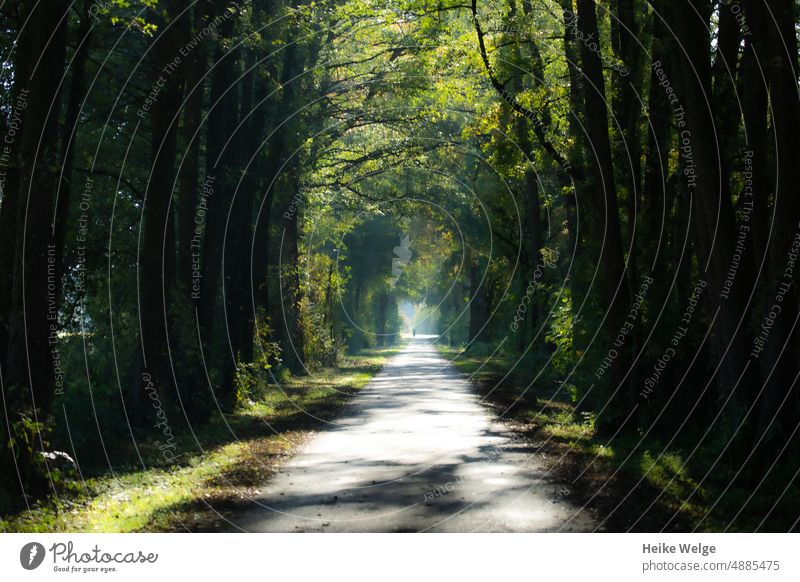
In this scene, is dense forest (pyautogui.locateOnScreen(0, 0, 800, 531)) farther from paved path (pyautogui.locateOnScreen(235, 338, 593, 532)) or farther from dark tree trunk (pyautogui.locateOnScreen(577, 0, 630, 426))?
paved path (pyautogui.locateOnScreen(235, 338, 593, 532))

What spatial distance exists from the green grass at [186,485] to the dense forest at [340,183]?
16.7 inches

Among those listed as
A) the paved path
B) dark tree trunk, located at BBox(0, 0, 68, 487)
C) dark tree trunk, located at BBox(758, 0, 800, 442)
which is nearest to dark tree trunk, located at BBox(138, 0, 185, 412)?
the paved path

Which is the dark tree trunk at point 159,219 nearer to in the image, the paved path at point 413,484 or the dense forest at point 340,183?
the dense forest at point 340,183

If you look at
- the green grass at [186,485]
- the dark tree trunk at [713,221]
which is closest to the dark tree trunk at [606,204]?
the dark tree trunk at [713,221]

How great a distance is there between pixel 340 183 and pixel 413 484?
32.0 meters

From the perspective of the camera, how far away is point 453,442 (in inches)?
785

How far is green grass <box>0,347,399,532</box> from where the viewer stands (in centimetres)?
1148

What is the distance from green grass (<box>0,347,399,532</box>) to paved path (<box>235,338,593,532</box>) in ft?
1.83

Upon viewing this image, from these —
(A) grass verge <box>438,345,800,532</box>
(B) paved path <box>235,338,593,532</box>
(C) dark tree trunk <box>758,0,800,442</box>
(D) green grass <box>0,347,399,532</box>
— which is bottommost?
(A) grass verge <box>438,345,800,532</box>

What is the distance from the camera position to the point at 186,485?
A: 1500 cm

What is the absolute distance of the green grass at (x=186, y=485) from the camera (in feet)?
37.7

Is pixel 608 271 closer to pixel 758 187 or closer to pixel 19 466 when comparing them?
pixel 758 187

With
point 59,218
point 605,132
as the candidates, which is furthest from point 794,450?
point 59,218

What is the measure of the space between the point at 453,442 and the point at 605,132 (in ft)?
23.1
